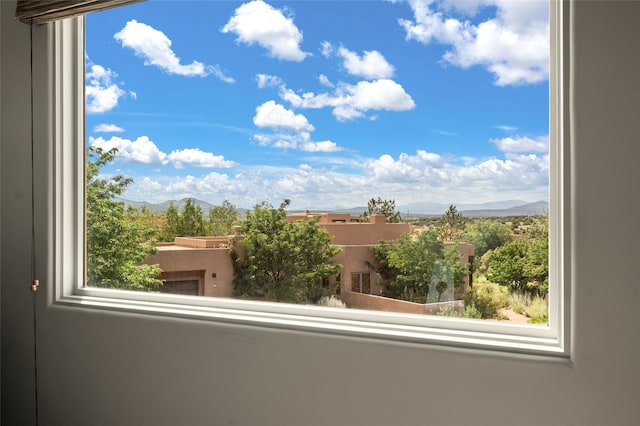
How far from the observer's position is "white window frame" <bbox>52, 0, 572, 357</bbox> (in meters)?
1.53

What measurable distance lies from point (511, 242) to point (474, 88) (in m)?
0.49

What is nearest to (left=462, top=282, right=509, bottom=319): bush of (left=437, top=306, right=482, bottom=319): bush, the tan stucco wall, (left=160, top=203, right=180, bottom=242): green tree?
(left=437, top=306, right=482, bottom=319): bush

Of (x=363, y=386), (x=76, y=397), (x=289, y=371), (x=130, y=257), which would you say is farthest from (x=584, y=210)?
(x=76, y=397)

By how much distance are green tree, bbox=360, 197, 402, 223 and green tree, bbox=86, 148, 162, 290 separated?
3.00 feet

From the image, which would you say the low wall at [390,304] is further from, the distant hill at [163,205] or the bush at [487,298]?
the distant hill at [163,205]

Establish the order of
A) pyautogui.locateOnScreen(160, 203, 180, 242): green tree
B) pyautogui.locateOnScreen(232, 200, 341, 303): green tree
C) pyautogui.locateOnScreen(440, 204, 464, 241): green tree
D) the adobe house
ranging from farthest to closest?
pyautogui.locateOnScreen(160, 203, 180, 242): green tree
pyautogui.locateOnScreen(232, 200, 341, 303): green tree
the adobe house
pyautogui.locateOnScreen(440, 204, 464, 241): green tree

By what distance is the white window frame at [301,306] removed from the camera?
1526 mm

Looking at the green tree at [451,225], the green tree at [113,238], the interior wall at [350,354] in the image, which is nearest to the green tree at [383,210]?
the green tree at [451,225]

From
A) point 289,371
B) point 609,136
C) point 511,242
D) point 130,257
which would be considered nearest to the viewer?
point 609,136

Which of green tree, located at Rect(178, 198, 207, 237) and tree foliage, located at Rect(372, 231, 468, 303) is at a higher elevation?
green tree, located at Rect(178, 198, 207, 237)

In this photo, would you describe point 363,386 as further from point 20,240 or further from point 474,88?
point 20,240

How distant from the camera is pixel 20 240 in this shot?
2432 mm

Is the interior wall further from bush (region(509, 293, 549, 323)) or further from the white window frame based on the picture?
bush (region(509, 293, 549, 323))

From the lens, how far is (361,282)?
190cm
